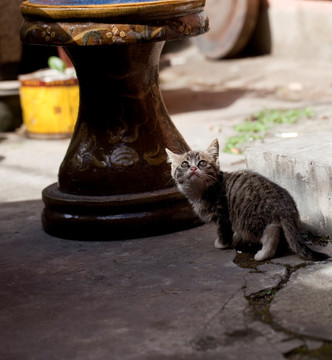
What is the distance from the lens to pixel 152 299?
304cm

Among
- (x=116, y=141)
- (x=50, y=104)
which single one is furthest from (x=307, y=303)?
(x=50, y=104)

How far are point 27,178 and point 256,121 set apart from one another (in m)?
2.26

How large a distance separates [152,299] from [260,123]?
3.62m

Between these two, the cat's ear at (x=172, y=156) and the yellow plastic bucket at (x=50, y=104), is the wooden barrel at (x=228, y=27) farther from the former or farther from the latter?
the cat's ear at (x=172, y=156)

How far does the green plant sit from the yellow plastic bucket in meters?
1.55

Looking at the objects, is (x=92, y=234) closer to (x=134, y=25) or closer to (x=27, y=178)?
(x=134, y=25)

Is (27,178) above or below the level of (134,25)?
below

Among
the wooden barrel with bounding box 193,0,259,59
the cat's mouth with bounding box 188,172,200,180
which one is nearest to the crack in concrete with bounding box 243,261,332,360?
the cat's mouth with bounding box 188,172,200,180

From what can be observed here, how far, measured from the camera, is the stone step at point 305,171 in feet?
11.7

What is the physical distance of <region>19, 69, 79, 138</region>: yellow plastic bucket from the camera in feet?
21.8

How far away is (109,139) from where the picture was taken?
3.98 m

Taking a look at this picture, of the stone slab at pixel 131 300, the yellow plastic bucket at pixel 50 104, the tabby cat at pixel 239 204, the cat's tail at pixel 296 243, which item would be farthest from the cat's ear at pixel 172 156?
the yellow plastic bucket at pixel 50 104

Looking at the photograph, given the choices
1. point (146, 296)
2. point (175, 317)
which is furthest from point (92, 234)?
point (175, 317)

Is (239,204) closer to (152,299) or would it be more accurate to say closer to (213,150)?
(213,150)
